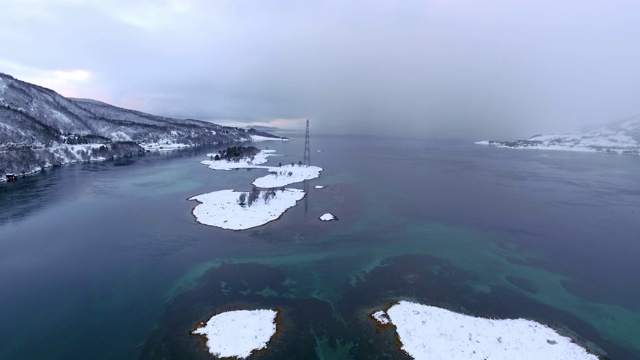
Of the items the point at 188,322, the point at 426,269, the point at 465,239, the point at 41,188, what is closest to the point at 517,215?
the point at 465,239

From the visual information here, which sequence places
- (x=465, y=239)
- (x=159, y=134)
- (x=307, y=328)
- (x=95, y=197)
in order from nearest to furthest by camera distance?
(x=307, y=328), (x=465, y=239), (x=95, y=197), (x=159, y=134)

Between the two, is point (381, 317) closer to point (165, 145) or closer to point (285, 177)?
point (285, 177)

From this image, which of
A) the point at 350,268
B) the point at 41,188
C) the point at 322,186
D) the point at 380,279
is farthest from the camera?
the point at 322,186

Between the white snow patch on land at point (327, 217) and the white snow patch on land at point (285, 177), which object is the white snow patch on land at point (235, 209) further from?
the white snow patch on land at point (285, 177)

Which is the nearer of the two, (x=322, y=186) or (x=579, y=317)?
(x=579, y=317)

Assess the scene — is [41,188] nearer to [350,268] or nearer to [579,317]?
[350,268]

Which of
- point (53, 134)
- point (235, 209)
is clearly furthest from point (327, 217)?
point (53, 134)
